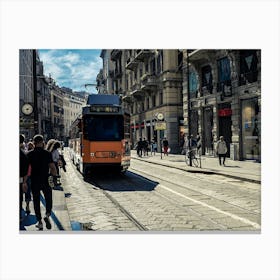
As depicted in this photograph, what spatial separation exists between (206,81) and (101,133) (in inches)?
292

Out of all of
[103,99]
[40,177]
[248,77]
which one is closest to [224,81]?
[248,77]

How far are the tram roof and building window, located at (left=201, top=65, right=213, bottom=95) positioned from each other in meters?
6.06

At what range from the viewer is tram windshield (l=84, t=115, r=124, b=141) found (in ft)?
34.0

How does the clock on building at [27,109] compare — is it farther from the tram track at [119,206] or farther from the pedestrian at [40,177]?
the tram track at [119,206]

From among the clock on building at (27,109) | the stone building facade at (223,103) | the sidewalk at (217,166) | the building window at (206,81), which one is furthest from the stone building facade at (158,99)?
the clock on building at (27,109)

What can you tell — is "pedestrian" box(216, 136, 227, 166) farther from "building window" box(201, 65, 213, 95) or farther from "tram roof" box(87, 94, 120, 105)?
"tram roof" box(87, 94, 120, 105)

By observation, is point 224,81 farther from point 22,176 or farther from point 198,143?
point 22,176

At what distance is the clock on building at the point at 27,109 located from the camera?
286 inches

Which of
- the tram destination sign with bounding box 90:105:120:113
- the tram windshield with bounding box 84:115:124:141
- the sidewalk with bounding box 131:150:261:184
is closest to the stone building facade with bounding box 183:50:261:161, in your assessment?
the sidewalk with bounding box 131:150:261:184

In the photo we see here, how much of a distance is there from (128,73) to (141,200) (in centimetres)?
1592
